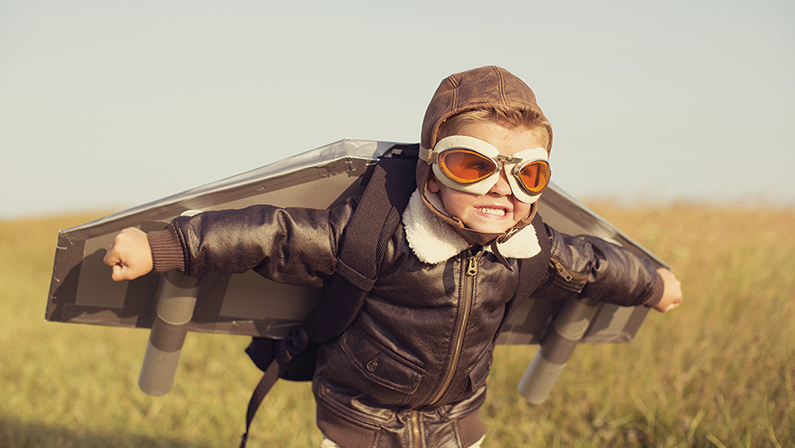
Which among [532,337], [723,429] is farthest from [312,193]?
[723,429]

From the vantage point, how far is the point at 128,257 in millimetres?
1567

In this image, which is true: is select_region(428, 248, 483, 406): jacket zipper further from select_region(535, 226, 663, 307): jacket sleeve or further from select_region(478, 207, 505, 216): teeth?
select_region(535, 226, 663, 307): jacket sleeve

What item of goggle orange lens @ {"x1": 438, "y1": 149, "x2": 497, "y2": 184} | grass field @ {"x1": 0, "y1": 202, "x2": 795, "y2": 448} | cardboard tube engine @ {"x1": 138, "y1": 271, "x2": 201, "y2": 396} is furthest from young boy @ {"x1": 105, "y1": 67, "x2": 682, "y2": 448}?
grass field @ {"x1": 0, "y1": 202, "x2": 795, "y2": 448}

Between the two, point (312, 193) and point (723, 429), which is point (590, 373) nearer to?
point (723, 429)

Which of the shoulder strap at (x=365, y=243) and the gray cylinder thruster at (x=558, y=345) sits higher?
the shoulder strap at (x=365, y=243)

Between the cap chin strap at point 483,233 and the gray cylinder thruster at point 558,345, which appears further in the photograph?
the gray cylinder thruster at point 558,345

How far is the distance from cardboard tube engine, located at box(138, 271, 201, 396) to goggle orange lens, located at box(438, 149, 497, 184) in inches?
40.5

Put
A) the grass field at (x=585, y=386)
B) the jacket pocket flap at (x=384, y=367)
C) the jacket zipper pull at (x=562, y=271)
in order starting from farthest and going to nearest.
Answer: the grass field at (x=585, y=386), the jacket zipper pull at (x=562, y=271), the jacket pocket flap at (x=384, y=367)

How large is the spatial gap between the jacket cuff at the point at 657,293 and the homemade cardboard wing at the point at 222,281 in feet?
0.50

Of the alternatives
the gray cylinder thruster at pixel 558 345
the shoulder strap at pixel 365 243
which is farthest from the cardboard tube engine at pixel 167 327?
the gray cylinder thruster at pixel 558 345

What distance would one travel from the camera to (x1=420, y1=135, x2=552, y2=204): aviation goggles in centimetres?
162

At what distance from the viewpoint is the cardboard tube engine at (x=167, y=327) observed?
193cm

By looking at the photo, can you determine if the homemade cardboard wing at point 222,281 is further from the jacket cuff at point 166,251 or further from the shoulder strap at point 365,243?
the jacket cuff at point 166,251

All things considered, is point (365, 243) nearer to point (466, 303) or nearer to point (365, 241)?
point (365, 241)
